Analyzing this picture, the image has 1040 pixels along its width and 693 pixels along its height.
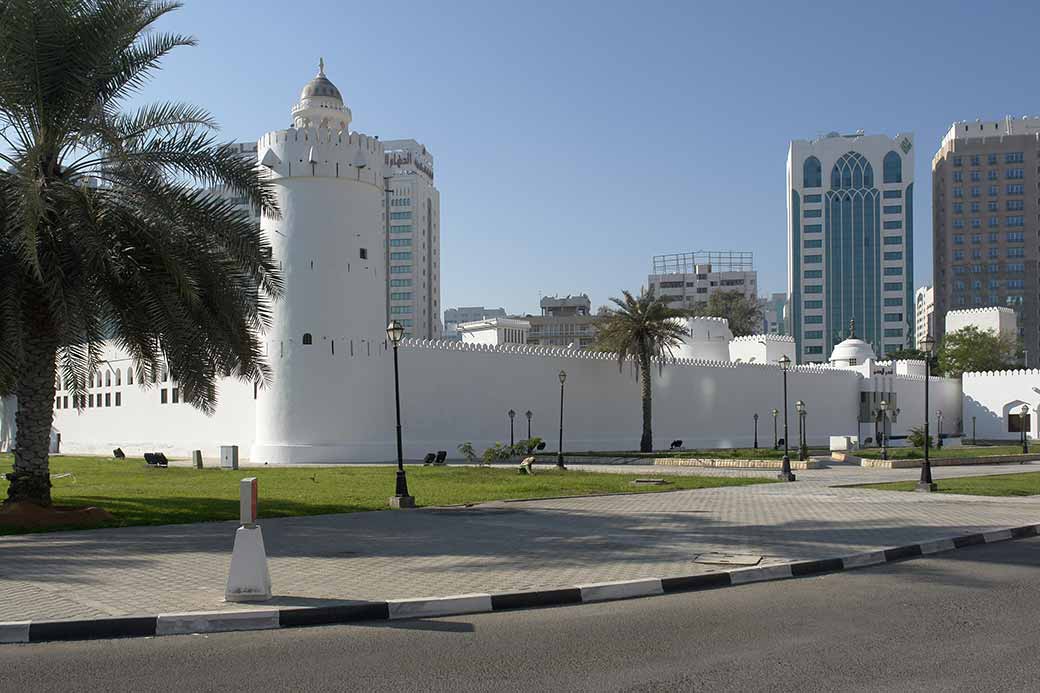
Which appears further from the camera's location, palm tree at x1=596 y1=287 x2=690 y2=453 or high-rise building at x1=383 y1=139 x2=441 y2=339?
high-rise building at x1=383 y1=139 x2=441 y2=339

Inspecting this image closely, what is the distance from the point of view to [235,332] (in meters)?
15.3

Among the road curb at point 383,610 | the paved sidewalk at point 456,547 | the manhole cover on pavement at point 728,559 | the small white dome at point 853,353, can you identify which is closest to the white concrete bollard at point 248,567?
the paved sidewalk at point 456,547

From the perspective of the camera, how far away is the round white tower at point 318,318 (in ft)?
117

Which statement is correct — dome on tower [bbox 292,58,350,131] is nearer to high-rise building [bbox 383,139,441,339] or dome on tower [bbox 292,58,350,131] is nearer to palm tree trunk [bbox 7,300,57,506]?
palm tree trunk [bbox 7,300,57,506]

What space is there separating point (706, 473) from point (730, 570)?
19.2 metres

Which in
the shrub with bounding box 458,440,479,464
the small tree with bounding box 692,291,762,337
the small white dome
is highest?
the small tree with bounding box 692,291,762,337

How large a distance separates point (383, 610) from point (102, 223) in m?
8.45

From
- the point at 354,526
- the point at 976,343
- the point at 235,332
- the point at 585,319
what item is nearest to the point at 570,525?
the point at 354,526

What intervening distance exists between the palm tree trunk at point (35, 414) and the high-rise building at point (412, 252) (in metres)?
110

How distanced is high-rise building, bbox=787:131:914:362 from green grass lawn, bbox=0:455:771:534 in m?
106

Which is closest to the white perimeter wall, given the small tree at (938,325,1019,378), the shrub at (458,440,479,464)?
the shrub at (458,440,479,464)

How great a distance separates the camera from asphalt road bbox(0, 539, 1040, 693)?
573 cm

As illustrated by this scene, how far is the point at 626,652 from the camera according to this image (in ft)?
21.3

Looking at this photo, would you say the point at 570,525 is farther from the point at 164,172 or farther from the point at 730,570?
the point at 164,172
